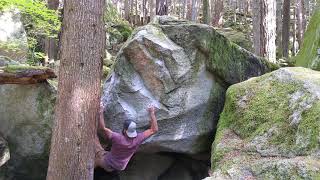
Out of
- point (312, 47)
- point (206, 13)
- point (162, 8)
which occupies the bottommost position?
point (312, 47)

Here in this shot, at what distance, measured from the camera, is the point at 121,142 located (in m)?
7.62

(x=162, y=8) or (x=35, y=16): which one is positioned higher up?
(x=162, y=8)

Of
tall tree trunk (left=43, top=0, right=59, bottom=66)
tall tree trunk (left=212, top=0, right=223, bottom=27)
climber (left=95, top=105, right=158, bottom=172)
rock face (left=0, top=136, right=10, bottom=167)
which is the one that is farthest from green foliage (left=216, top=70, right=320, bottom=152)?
tall tree trunk (left=212, top=0, right=223, bottom=27)

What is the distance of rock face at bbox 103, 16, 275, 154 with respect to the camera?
803 cm

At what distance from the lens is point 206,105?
838 centimetres

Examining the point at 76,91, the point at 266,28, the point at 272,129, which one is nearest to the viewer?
the point at 272,129

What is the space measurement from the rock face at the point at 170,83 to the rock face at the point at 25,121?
1582 mm

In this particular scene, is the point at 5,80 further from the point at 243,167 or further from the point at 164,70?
the point at 243,167

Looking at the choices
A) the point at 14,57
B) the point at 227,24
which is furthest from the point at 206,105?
the point at 227,24

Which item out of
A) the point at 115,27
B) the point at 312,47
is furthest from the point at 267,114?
the point at 115,27

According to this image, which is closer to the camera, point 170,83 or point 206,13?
point 170,83

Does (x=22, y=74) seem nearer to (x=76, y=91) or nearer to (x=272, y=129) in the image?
(x=76, y=91)

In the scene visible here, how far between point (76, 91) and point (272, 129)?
3.14m

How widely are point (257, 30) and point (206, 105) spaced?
3.76 metres
